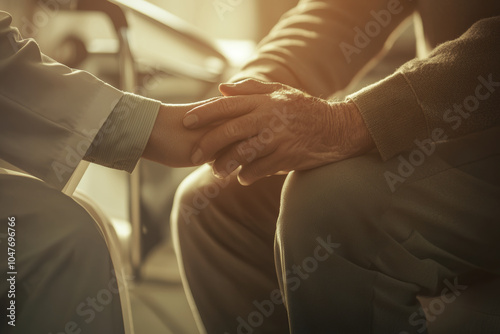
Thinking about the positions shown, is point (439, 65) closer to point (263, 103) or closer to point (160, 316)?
point (263, 103)

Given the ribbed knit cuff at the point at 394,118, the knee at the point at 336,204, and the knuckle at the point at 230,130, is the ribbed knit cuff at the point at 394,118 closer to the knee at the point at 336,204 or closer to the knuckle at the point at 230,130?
the knee at the point at 336,204

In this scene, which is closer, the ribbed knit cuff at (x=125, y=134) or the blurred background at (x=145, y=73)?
the ribbed knit cuff at (x=125, y=134)

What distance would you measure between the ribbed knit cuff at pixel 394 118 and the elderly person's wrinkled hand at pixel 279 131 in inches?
0.8

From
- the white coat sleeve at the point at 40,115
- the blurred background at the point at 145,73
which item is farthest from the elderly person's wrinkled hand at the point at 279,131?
the blurred background at the point at 145,73

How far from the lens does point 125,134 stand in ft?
2.31

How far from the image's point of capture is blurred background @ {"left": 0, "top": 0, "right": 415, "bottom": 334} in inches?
56.4

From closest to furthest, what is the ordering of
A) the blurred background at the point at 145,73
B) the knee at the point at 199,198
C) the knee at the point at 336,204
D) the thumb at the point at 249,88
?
1. the knee at the point at 336,204
2. the thumb at the point at 249,88
3. the knee at the point at 199,198
4. the blurred background at the point at 145,73

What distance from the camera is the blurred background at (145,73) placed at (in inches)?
56.4

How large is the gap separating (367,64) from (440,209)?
44 centimetres

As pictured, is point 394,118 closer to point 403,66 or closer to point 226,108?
point 403,66

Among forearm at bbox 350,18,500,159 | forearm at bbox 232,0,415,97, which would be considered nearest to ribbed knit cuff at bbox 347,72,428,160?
forearm at bbox 350,18,500,159

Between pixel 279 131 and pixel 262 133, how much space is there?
2 centimetres

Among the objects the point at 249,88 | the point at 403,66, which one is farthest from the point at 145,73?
the point at 403,66

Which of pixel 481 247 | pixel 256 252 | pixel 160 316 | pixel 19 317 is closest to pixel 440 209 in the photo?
pixel 481 247
